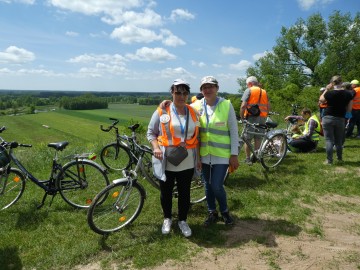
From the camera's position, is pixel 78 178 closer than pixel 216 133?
No

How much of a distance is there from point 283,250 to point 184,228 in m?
1.25

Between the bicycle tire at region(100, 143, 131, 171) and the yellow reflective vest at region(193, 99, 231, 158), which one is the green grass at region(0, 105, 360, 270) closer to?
the bicycle tire at region(100, 143, 131, 171)

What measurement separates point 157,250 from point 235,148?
158cm

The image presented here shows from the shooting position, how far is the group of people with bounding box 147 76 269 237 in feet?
11.4

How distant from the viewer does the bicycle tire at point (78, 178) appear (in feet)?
15.3

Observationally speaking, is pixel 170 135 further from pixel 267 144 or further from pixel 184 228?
pixel 267 144

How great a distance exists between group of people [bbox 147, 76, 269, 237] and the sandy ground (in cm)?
54

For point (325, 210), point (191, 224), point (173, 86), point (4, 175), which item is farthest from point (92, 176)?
point (325, 210)

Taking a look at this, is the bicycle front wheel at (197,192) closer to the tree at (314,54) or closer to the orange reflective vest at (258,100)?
the orange reflective vest at (258,100)

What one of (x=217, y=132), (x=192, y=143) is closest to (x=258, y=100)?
(x=217, y=132)

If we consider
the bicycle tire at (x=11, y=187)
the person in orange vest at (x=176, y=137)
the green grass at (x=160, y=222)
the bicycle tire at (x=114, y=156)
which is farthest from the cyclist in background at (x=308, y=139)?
the bicycle tire at (x=11, y=187)

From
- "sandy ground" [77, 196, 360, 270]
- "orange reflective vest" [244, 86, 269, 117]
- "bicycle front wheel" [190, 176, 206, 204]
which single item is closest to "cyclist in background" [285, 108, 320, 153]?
"orange reflective vest" [244, 86, 269, 117]

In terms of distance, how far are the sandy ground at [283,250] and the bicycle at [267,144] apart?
230 centimetres

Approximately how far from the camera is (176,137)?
3.47 metres
